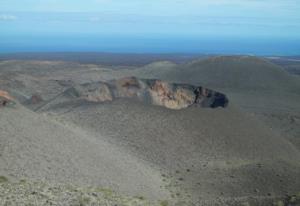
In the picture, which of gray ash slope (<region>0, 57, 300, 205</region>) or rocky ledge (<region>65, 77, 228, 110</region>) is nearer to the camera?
gray ash slope (<region>0, 57, 300, 205</region>)

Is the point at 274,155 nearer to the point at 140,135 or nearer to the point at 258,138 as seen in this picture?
the point at 258,138

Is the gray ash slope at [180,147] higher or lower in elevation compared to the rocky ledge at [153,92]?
lower

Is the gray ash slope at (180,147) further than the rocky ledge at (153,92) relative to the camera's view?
No

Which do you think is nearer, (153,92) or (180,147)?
(180,147)

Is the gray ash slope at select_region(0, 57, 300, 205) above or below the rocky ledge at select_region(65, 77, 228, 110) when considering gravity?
below

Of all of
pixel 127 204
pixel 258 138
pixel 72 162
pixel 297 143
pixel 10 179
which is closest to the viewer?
pixel 127 204

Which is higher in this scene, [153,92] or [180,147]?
[153,92]

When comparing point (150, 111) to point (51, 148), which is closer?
point (51, 148)

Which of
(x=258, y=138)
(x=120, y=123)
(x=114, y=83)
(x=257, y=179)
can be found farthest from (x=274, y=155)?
(x=114, y=83)
